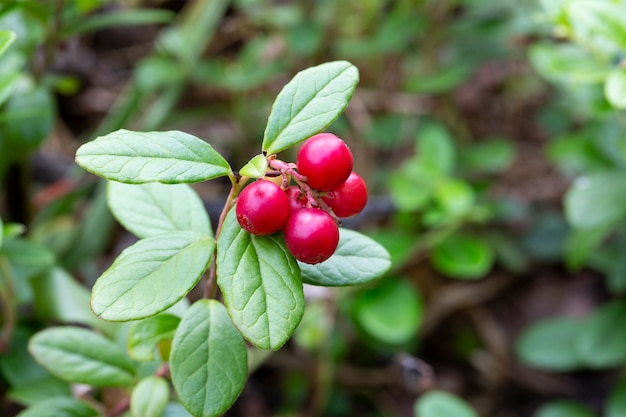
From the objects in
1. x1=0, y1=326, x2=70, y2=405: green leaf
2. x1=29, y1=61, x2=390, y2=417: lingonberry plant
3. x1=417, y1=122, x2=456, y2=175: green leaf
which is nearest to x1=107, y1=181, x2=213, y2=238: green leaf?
x1=29, y1=61, x2=390, y2=417: lingonberry plant

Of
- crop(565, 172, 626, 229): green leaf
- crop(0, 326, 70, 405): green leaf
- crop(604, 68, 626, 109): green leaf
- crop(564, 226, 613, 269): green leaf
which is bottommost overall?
crop(564, 226, 613, 269): green leaf

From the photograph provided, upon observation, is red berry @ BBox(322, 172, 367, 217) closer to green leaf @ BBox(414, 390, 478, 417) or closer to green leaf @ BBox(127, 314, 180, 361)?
green leaf @ BBox(127, 314, 180, 361)

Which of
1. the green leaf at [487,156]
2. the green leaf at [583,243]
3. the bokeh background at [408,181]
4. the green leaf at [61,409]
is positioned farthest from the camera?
the green leaf at [487,156]

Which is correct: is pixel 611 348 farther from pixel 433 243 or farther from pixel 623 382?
pixel 433 243

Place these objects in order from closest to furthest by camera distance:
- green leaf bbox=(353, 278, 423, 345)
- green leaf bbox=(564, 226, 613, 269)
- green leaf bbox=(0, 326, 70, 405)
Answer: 1. green leaf bbox=(0, 326, 70, 405)
2. green leaf bbox=(353, 278, 423, 345)
3. green leaf bbox=(564, 226, 613, 269)

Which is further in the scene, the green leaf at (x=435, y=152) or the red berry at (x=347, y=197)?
the green leaf at (x=435, y=152)

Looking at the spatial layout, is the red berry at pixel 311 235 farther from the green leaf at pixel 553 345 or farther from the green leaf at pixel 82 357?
the green leaf at pixel 553 345

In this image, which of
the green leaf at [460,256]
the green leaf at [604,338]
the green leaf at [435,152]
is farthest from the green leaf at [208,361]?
the green leaf at [604,338]

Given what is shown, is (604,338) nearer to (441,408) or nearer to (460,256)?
(460,256)

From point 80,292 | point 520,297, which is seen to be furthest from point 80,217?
point 520,297
